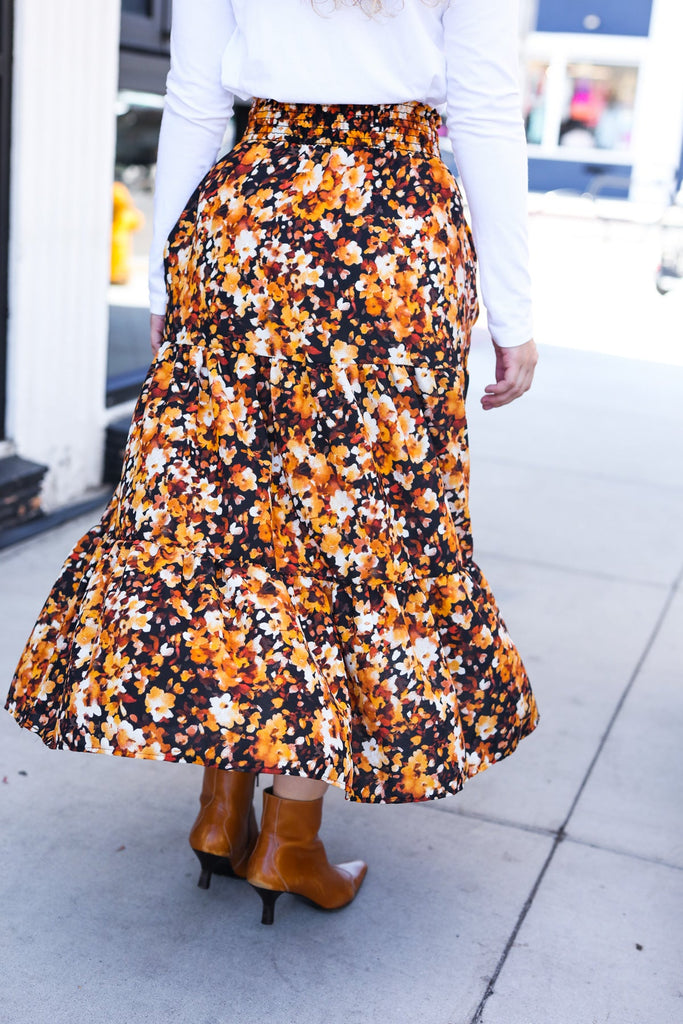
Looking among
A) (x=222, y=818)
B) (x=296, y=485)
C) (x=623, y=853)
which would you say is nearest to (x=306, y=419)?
(x=296, y=485)

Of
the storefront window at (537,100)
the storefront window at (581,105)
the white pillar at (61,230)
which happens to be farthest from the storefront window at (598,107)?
the white pillar at (61,230)

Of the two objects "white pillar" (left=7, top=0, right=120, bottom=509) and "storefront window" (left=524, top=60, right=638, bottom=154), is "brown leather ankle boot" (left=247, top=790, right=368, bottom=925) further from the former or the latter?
"storefront window" (left=524, top=60, right=638, bottom=154)

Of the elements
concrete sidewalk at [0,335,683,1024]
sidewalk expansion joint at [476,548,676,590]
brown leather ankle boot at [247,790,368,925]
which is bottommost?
concrete sidewalk at [0,335,683,1024]

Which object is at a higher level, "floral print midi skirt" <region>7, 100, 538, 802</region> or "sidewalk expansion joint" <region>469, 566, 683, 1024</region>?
"floral print midi skirt" <region>7, 100, 538, 802</region>

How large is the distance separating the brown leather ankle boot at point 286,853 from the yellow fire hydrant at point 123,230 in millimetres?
4538

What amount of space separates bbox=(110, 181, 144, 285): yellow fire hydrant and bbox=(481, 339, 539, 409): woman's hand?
14.3ft

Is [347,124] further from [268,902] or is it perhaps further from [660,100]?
[660,100]

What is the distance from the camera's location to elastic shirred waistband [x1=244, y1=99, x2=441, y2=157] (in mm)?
1867

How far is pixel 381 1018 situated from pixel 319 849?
30cm

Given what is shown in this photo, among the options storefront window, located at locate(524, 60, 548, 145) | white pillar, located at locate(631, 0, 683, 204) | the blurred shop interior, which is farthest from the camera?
storefront window, located at locate(524, 60, 548, 145)

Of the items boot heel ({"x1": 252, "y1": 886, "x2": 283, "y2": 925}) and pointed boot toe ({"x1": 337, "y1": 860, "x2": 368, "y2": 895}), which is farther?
pointed boot toe ({"x1": 337, "y1": 860, "x2": 368, "y2": 895})

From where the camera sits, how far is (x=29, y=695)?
2.00m

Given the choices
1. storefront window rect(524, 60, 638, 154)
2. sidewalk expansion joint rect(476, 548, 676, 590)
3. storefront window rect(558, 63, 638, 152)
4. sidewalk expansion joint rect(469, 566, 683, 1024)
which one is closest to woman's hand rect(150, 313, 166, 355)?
sidewalk expansion joint rect(469, 566, 683, 1024)

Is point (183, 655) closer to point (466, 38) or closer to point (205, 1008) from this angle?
point (205, 1008)
